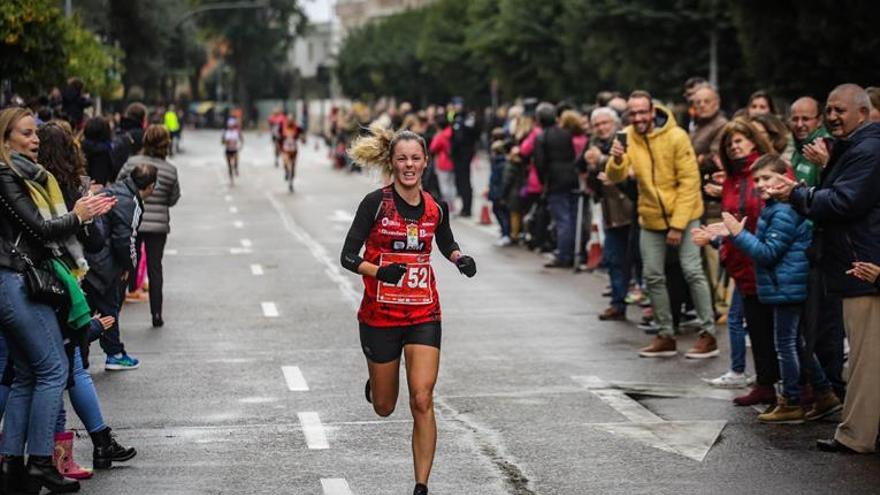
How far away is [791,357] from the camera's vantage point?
34.9ft

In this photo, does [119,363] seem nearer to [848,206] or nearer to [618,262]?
[618,262]

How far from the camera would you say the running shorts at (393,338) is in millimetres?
8352

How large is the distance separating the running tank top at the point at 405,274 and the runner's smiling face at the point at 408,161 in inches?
4.7

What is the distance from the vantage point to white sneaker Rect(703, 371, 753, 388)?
39.4 feet

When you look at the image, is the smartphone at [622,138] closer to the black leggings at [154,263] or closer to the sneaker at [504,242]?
the black leggings at [154,263]

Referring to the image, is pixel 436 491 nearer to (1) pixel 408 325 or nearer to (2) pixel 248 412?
(1) pixel 408 325

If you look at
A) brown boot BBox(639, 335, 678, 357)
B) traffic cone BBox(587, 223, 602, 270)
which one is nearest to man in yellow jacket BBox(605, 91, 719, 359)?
brown boot BBox(639, 335, 678, 357)

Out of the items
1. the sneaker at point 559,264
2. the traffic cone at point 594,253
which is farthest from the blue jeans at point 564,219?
the traffic cone at point 594,253

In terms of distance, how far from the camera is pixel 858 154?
9.61 meters

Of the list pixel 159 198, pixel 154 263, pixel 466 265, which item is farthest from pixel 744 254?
pixel 154 263

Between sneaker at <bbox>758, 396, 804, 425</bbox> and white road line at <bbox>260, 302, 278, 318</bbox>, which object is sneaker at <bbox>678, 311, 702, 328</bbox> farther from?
sneaker at <bbox>758, 396, 804, 425</bbox>

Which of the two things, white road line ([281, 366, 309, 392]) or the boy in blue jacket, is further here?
white road line ([281, 366, 309, 392])

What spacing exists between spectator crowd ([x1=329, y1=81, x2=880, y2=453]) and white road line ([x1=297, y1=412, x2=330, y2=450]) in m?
1.90

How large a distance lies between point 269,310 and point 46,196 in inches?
325
